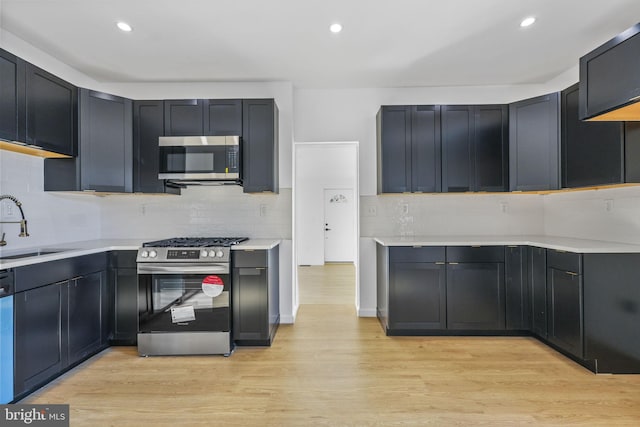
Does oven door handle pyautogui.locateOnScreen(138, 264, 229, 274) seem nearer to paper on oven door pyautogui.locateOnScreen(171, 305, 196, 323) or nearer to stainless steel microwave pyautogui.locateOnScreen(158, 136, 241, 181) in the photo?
paper on oven door pyautogui.locateOnScreen(171, 305, 196, 323)

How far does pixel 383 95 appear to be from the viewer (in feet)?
12.5

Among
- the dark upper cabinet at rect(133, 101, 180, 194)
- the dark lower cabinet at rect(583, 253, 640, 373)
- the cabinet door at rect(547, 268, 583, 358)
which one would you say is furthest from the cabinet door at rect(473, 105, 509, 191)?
the dark upper cabinet at rect(133, 101, 180, 194)

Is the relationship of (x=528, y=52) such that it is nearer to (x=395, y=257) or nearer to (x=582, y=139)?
(x=582, y=139)

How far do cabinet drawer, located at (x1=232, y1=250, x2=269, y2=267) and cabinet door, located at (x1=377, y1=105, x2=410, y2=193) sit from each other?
1.53 metres

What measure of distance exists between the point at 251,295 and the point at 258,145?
154 centimetres

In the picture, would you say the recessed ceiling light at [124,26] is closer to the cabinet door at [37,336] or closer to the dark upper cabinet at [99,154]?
the dark upper cabinet at [99,154]

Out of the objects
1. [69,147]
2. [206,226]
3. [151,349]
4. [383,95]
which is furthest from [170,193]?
[383,95]

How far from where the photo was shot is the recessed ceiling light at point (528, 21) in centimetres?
246


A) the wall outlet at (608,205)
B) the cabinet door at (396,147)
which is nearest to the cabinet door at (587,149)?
the wall outlet at (608,205)

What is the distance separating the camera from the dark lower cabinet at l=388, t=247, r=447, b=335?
3.13 metres

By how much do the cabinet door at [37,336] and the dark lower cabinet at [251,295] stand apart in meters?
1.32

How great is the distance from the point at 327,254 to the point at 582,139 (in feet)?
18.9

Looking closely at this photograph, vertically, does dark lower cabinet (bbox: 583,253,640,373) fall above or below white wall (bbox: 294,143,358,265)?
below

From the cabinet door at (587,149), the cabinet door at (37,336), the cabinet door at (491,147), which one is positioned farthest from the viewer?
the cabinet door at (491,147)
